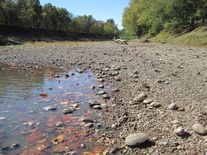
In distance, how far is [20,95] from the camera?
34.8 feet

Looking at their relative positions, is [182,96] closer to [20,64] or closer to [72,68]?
[72,68]

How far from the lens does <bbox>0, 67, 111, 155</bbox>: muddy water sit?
607 cm

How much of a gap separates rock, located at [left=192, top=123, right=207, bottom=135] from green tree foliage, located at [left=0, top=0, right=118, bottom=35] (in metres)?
70.0

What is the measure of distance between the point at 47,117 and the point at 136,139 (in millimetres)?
2899

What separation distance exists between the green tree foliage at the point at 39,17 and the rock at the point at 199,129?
70.0 m

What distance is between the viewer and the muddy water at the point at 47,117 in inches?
239

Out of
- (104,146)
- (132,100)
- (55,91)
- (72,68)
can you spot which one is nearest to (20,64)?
(72,68)

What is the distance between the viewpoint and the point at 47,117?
790cm

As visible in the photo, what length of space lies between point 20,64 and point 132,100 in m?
11.9

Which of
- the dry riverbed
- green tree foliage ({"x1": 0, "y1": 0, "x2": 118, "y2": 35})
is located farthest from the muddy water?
green tree foliage ({"x1": 0, "y1": 0, "x2": 118, "y2": 35})

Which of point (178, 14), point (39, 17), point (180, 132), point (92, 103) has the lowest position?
point (92, 103)

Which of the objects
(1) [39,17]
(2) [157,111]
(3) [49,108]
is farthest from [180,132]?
(1) [39,17]

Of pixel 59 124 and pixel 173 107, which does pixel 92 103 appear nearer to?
pixel 59 124

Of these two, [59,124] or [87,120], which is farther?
[87,120]
